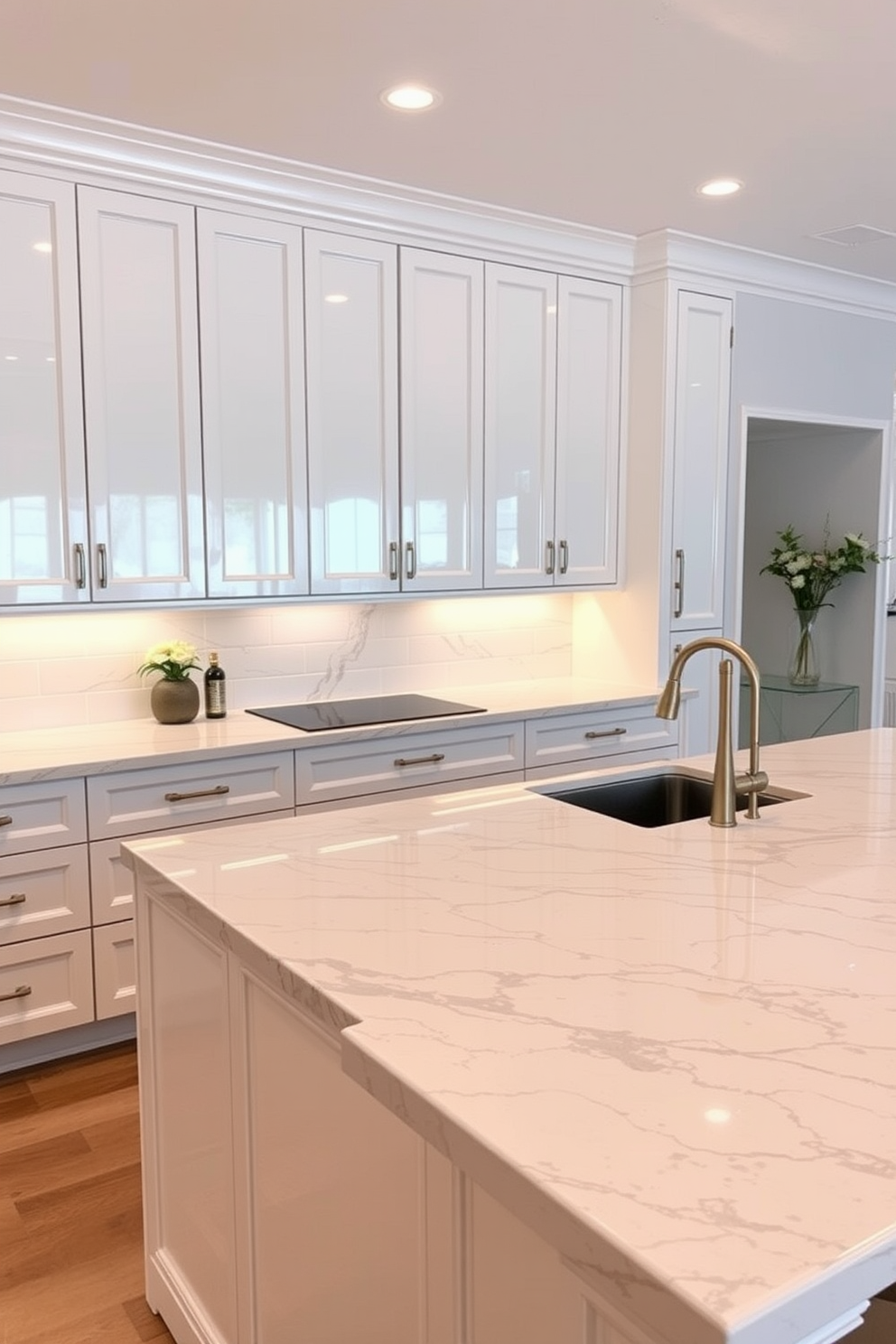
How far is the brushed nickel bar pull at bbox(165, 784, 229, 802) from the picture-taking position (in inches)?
123

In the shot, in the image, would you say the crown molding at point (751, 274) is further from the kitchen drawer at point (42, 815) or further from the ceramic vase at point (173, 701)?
the kitchen drawer at point (42, 815)

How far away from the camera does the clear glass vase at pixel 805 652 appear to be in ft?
17.1

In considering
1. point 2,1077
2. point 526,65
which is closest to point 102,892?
point 2,1077

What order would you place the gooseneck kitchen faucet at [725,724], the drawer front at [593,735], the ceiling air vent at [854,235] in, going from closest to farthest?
the gooseneck kitchen faucet at [725,724], the drawer front at [593,735], the ceiling air vent at [854,235]

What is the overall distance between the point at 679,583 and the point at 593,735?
80 centimetres

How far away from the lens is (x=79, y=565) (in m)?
3.16

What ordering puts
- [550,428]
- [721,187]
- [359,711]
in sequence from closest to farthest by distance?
[721,187], [359,711], [550,428]

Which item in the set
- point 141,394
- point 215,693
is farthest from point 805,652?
point 141,394

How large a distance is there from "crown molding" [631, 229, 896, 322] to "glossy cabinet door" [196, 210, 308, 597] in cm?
145

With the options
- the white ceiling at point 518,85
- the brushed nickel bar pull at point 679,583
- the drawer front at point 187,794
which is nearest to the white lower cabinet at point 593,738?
the brushed nickel bar pull at point 679,583

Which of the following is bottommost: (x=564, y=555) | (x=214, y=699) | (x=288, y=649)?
(x=214, y=699)

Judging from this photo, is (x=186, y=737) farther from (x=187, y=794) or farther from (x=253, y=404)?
(x=253, y=404)

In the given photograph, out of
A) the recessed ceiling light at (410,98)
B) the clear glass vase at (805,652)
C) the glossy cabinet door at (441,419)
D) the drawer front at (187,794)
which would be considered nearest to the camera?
the recessed ceiling light at (410,98)

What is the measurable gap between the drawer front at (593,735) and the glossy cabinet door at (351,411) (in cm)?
77
